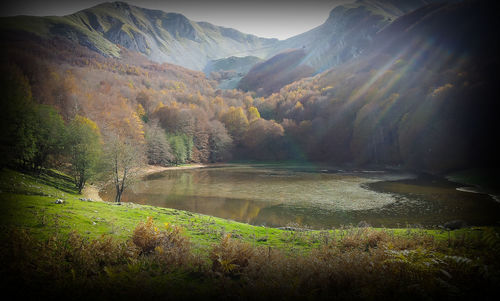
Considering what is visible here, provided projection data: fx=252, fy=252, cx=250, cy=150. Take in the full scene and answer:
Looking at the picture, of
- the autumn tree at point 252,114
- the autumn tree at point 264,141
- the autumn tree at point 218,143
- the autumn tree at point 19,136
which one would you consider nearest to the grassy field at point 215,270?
the autumn tree at point 19,136

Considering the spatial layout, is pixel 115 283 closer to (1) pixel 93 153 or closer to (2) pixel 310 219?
(2) pixel 310 219

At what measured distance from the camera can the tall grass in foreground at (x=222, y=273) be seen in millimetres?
4941

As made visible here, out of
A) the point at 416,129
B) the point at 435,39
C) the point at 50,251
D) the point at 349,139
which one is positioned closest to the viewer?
the point at 50,251

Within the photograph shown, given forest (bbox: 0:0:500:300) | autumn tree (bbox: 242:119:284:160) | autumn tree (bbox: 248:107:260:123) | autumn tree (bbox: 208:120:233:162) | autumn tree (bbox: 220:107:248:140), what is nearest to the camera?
forest (bbox: 0:0:500:300)

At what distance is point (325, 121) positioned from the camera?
9669 centimetres

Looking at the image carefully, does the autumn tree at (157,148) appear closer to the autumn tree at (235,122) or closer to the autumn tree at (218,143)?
the autumn tree at (218,143)

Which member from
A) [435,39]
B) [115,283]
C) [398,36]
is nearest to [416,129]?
[435,39]

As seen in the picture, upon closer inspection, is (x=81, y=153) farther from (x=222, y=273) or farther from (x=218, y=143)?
(x=218, y=143)

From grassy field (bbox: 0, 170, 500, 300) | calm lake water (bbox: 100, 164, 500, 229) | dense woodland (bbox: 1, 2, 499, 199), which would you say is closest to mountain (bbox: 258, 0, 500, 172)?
dense woodland (bbox: 1, 2, 499, 199)

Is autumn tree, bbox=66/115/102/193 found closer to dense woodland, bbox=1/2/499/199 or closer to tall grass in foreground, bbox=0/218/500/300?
dense woodland, bbox=1/2/499/199

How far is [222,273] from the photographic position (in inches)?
250

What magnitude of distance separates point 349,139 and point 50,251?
295 ft

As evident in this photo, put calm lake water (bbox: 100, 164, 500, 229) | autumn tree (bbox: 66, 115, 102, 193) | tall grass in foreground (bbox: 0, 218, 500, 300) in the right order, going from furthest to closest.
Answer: autumn tree (bbox: 66, 115, 102, 193) < calm lake water (bbox: 100, 164, 500, 229) < tall grass in foreground (bbox: 0, 218, 500, 300)

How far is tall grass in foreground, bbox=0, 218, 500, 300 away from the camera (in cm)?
494
